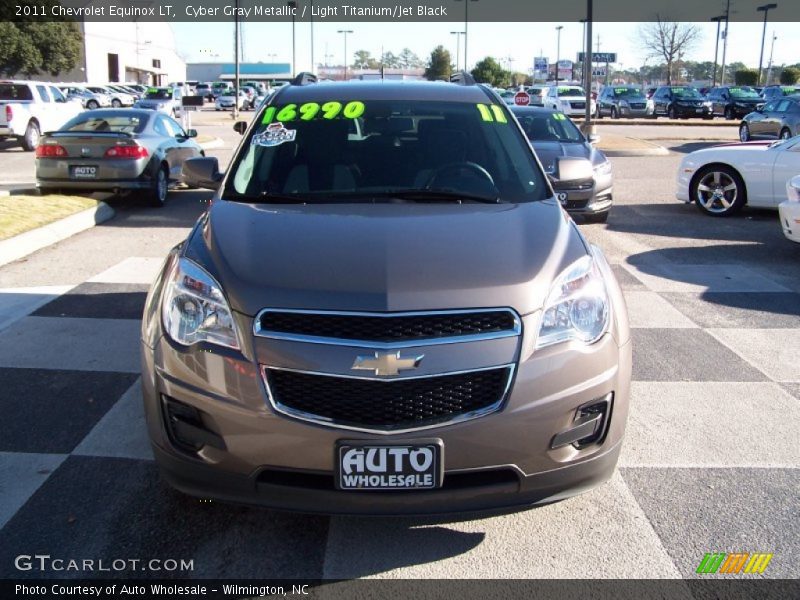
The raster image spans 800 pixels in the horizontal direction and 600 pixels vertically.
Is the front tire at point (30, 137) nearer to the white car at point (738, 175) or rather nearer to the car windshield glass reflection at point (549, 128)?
the car windshield glass reflection at point (549, 128)

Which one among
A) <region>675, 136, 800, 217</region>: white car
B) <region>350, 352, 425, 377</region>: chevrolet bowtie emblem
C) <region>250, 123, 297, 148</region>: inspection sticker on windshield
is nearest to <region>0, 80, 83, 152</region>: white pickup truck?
<region>675, 136, 800, 217</region>: white car

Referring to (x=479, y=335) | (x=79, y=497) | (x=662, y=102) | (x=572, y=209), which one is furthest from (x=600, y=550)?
(x=662, y=102)

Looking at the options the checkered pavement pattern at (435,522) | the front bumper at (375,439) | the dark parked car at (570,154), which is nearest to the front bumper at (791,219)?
the dark parked car at (570,154)

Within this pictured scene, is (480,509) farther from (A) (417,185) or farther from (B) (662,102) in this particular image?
(B) (662,102)

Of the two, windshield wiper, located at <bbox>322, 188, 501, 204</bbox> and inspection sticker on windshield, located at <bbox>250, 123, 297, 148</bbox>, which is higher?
inspection sticker on windshield, located at <bbox>250, 123, 297, 148</bbox>

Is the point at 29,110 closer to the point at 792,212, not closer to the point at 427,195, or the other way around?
the point at 792,212

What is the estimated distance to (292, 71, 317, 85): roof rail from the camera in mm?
5391

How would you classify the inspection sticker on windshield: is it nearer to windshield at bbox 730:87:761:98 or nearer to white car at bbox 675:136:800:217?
white car at bbox 675:136:800:217

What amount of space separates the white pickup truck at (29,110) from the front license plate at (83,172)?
34.9 ft

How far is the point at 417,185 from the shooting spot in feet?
14.1

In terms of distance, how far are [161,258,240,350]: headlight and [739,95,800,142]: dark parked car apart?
78.0 feet

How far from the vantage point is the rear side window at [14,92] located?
22.2 m

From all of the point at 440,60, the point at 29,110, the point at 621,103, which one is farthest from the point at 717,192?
the point at 440,60

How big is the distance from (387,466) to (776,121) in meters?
24.7
